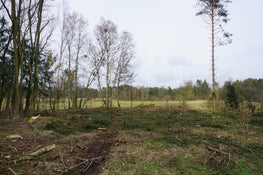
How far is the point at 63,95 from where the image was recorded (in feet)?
46.6

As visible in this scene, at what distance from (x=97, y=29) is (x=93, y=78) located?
587cm

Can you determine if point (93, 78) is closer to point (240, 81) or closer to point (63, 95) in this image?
point (63, 95)

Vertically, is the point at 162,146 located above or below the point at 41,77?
below

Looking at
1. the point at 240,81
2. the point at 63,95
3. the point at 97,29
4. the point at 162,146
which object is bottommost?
the point at 162,146

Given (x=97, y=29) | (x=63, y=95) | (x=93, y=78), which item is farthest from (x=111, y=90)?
(x=97, y=29)

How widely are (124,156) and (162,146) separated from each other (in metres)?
1.12

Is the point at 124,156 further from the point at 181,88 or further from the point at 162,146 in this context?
the point at 181,88

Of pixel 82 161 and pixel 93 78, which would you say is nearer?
pixel 82 161

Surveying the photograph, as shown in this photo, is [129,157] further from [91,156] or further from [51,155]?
[51,155]

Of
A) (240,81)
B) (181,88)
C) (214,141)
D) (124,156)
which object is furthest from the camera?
(181,88)

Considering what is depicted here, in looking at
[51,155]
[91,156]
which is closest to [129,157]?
[91,156]

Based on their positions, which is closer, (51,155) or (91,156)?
(51,155)

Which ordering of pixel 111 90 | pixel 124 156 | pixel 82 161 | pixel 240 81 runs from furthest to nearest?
pixel 111 90 < pixel 240 81 < pixel 124 156 < pixel 82 161

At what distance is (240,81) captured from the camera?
10820 millimetres
